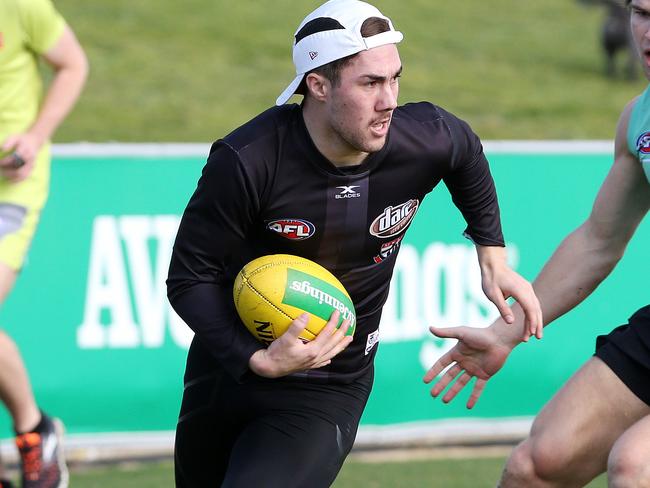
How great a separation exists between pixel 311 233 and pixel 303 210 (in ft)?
0.37

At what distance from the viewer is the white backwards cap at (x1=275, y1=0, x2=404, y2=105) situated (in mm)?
4262

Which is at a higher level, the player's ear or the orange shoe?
the player's ear

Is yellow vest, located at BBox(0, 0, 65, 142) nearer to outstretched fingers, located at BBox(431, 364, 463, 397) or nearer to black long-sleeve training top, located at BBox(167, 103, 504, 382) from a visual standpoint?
black long-sleeve training top, located at BBox(167, 103, 504, 382)

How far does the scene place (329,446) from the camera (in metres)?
4.49

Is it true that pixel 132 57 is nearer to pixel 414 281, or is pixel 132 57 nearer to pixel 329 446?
pixel 414 281

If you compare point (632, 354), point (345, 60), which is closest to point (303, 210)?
point (345, 60)

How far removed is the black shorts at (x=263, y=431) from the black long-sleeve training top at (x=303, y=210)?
3.9 inches

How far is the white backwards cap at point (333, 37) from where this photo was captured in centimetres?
426

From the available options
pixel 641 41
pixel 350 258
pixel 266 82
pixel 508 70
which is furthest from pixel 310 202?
pixel 508 70

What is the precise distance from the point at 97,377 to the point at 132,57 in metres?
10.8

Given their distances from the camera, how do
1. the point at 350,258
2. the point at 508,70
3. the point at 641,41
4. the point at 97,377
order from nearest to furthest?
1. the point at 641,41
2. the point at 350,258
3. the point at 97,377
4. the point at 508,70

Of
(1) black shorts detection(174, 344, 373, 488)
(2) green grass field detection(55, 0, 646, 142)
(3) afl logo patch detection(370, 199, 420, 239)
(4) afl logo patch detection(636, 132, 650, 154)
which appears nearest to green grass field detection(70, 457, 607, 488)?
(1) black shorts detection(174, 344, 373, 488)

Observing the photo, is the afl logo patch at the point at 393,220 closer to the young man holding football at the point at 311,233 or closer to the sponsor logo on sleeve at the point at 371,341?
the young man holding football at the point at 311,233

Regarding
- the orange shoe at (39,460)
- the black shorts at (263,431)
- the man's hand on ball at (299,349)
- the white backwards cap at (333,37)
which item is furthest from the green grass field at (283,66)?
the man's hand on ball at (299,349)
